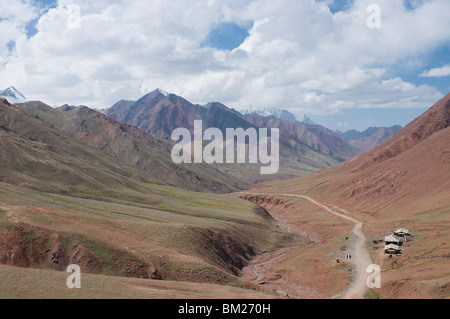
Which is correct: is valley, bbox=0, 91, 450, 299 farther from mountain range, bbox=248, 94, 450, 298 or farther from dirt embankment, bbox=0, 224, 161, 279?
mountain range, bbox=248, 94, 450, 298

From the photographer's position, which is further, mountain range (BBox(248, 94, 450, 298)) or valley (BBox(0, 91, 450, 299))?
mountain range (BBox(248, 94, 450, 298))

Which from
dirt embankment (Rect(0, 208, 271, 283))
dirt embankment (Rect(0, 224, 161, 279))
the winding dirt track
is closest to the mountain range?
the winding dirt track

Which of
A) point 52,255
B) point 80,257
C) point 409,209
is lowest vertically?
point 80,257

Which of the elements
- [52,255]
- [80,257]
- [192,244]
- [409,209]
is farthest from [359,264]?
[409,209]

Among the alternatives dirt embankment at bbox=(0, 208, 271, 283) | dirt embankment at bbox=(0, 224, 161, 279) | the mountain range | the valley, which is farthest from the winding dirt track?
dirt embankment at bbox=(0, 224, 161, 279)

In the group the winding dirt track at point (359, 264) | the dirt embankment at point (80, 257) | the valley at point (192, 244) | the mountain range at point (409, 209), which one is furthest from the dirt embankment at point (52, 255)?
the mountain range at point (409, 209)

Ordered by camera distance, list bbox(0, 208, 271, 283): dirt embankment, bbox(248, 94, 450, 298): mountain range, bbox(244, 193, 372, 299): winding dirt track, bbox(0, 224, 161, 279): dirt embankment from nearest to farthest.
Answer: bbox(0, 224, 161, 279): dirt embankment → bbox(0, 208, 271, 283): dirt embankment → bbox(248, 94, 450, 298): mountain range → bbox(244, 193, 372, 299): winding dirt track

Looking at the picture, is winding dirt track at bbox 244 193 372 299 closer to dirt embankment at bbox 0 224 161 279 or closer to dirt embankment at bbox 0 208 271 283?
dirt embankment at bbox 0 208 271 283

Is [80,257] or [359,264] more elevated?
[80,257]

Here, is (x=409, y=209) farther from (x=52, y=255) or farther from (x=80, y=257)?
(x=52, y=255)

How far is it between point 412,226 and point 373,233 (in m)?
9.50

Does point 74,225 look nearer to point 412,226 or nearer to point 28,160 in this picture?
point 412,226

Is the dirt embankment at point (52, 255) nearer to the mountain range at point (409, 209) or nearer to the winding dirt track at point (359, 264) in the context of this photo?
the winding dirt track at point (359, 264)

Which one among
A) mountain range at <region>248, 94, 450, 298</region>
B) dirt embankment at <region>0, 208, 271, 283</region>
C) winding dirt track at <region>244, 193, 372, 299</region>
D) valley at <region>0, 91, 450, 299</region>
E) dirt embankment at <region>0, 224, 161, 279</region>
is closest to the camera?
valley at <region>0, 91, 450, 299</region>
